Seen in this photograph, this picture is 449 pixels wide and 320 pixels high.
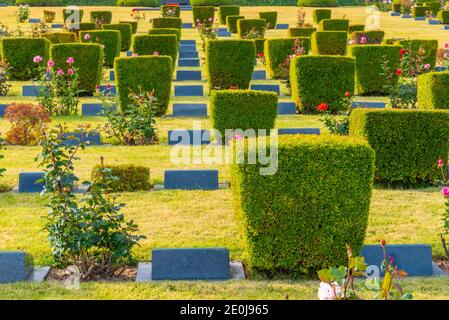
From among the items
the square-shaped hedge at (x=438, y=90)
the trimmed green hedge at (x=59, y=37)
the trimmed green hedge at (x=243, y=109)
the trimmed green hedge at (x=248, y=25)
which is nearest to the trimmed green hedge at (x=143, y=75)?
the trimmed green hedge at (x=243, y=109)

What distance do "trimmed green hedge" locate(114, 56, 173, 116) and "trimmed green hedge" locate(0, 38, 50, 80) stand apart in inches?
189

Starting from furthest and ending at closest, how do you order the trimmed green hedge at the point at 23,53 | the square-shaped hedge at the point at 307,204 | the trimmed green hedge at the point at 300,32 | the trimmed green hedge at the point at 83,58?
the trimmed green hedge at the point at 300,32
the trimmed green hedge at the point at 23,53
the trimmed green hedge at the point at 83,58
the square-shaped hedge at the point at 307,204

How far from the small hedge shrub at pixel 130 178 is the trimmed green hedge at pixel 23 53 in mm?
9620

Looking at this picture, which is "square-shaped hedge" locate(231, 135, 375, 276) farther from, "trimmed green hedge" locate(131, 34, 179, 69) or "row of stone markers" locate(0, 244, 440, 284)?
"trimmed green hedge" locate(131, 34, 179, 69)

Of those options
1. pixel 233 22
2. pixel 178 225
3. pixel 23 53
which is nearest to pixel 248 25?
pixel 233 22

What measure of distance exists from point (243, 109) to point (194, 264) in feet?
19.0

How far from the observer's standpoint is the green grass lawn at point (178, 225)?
611 centimetres

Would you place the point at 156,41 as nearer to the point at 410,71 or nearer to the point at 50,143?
the point at 410,71

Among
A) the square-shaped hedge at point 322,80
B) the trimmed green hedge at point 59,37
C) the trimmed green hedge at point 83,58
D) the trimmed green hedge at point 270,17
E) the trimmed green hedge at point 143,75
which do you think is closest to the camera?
the trimmed green hedge at point 143,75

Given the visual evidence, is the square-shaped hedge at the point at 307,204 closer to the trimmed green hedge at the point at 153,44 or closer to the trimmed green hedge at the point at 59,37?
the trimmed green hedge at the point at 153,44

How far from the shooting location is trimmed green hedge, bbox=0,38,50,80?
1855 centimetres

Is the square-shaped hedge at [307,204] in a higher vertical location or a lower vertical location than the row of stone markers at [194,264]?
higher

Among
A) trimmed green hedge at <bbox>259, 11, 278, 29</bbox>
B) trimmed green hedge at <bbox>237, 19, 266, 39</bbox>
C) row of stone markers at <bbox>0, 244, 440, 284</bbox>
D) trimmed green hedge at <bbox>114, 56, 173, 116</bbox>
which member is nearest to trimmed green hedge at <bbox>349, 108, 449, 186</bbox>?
row of stone markers at <bbox>0, 244, 440, 284</bbox>

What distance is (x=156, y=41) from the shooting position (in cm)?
1938
